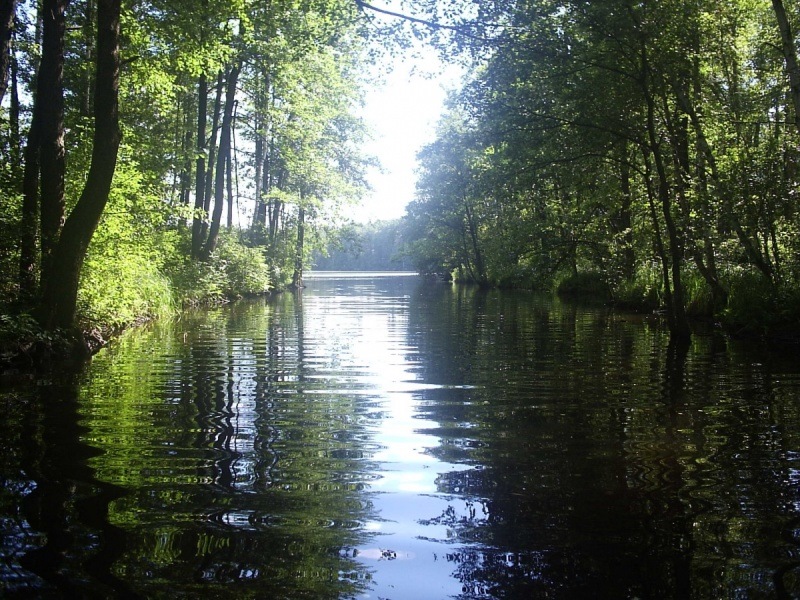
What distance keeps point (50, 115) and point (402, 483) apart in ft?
30.3

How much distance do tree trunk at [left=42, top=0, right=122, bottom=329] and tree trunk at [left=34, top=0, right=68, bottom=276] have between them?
89cm

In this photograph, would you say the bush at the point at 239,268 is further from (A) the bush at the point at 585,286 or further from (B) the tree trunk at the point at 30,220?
(B) the tree trunk at the point at 30,220

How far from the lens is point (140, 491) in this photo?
4.17 meters

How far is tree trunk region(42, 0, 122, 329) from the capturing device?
984 centimetres

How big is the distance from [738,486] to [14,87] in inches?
1065

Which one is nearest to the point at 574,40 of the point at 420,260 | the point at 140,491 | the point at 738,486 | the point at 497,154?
the point at 497,154

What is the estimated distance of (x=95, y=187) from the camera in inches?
392

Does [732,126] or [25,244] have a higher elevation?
[732,126]

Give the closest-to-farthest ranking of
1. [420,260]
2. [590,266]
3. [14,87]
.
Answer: [14,87] < [590,266] < [420,260]

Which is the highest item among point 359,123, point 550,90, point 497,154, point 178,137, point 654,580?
point 359,123

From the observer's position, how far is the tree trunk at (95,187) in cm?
984

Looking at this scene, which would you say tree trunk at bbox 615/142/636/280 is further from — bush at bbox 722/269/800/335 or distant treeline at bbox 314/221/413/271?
distant treeline at bbox 314/221/413/271

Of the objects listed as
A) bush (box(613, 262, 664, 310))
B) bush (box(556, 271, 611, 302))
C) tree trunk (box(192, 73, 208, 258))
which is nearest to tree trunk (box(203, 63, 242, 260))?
tree trunk (box(192, 73, 208, 258))

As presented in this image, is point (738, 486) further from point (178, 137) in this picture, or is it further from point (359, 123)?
point (359, 123)
